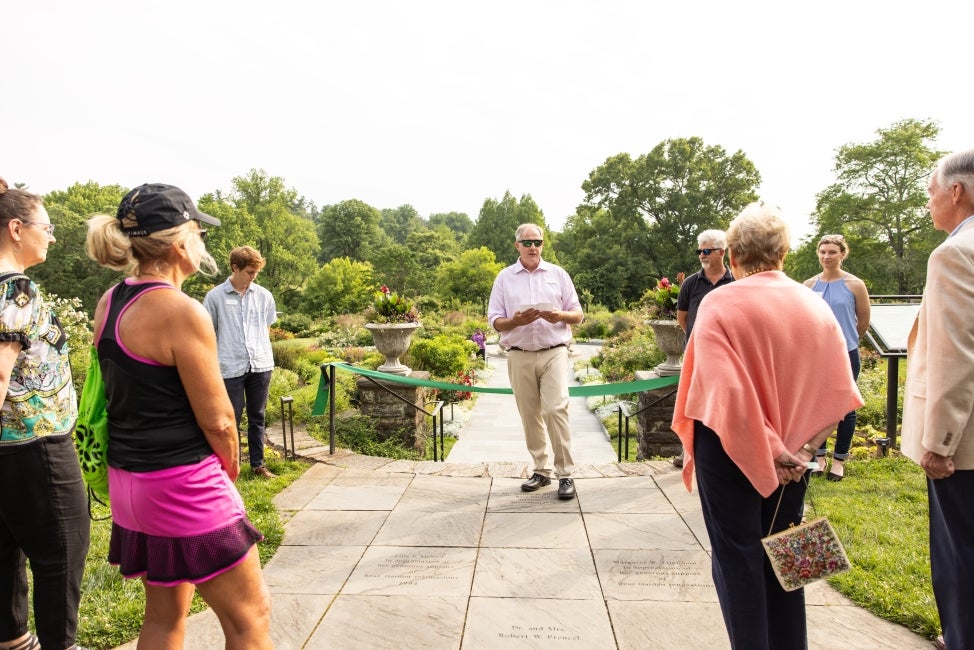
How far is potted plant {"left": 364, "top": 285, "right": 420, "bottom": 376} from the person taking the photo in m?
6.46

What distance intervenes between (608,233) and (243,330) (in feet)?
117

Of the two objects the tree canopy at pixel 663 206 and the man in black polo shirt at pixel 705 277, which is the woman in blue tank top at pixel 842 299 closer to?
the man in black polo shirt at pixel 705 277

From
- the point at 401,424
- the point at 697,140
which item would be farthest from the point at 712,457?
the point at 697,140

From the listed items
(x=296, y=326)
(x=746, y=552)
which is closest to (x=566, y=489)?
(x=746, y=552)

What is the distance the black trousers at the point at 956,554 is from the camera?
179 cm

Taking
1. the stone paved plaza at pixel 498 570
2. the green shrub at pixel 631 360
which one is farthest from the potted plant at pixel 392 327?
the green shrub at pixel 631 360

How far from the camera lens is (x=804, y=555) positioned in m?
1.78

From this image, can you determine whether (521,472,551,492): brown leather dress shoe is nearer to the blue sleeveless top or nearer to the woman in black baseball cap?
the blue sleeveless top

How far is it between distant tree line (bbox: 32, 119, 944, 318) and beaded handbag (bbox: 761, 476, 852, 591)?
24.6 m

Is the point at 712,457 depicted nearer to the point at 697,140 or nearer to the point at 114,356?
the point at 114,356

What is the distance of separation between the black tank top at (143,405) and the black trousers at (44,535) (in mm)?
504

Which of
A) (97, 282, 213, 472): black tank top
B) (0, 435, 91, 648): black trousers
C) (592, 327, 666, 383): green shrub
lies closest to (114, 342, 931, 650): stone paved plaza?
(0, 435, 91, 648): black trousers

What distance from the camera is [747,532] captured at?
5.96ft

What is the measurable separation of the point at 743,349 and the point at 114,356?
5.93ft
